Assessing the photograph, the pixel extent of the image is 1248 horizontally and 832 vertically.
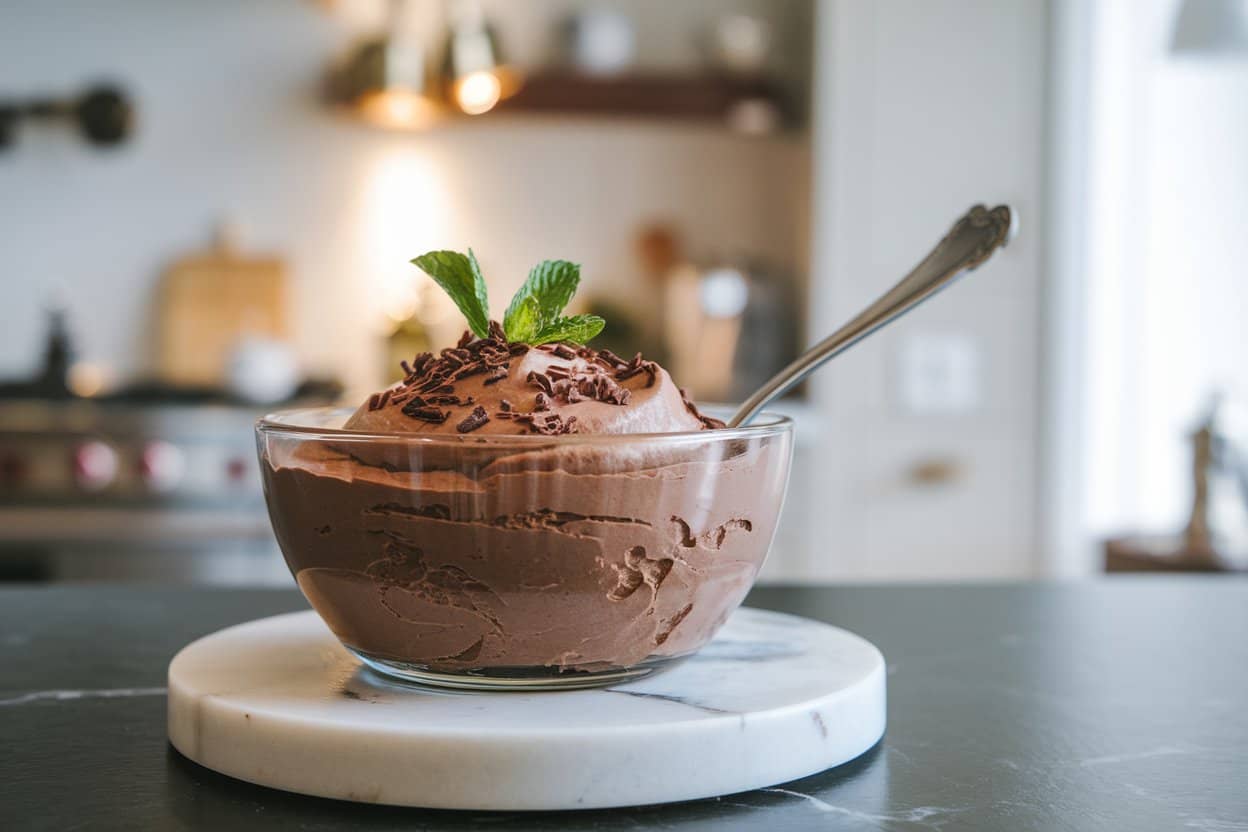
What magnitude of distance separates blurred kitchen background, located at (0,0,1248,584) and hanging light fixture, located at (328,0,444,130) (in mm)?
11

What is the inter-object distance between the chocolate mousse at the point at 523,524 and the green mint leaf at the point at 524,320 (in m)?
0.04

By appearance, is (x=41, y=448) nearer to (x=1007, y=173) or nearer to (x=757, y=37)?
(x=757, y=37)

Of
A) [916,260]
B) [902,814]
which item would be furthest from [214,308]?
[902,814]

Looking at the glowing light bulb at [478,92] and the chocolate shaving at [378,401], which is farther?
the glowing light bulb at [478,92]

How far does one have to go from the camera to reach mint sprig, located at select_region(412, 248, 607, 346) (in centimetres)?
75

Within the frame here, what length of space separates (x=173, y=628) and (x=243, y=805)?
42 cm

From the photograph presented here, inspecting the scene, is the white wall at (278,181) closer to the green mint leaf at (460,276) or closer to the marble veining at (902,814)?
the green mint leaf at (460,276)

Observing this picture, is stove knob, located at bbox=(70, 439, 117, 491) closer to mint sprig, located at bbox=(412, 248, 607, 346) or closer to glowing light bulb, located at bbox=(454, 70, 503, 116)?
glowing light bulb, located at bbox=(454, 70, 503, 116)

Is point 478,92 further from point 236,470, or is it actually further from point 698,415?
point 698,415

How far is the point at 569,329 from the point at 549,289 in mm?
27

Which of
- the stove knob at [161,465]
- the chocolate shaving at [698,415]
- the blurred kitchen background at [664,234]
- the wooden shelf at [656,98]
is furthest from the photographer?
the wooden shelf at [656,98]

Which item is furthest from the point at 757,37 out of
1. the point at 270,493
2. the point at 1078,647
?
the point at 270,493

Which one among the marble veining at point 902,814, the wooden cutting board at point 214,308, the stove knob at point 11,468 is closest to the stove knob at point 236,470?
the stove knob at point 11,468

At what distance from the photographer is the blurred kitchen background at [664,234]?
291 centimetres
